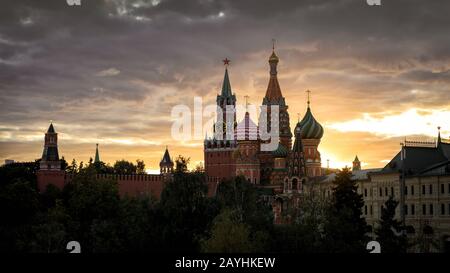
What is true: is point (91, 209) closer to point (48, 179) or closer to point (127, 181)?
point (48, 179)

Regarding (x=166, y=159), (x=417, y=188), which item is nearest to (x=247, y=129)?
(x=166, y=159)

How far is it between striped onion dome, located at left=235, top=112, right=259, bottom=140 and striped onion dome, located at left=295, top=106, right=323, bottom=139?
755 centimetres

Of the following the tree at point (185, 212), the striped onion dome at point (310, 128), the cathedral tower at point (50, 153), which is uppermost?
the striped onion dome at point (310, 128)

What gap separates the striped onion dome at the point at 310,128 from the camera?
354ft

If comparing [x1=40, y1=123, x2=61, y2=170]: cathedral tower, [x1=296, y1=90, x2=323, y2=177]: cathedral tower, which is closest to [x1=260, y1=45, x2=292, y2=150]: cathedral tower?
[x1=296, y1=90, x2=323, y2=177]: cathedral tower

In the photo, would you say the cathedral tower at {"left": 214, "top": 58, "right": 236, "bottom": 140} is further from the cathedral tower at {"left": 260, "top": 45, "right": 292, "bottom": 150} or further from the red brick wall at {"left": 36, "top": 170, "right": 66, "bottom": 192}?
the red brick wall at {"left": 36, "top": 170, "right": 66, "bottom": 192}

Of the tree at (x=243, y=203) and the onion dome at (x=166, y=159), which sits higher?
the onion dome at (x=166, y=159)

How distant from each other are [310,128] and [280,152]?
17.6 ft

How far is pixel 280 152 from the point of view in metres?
109

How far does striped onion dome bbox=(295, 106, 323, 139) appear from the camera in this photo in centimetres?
10781

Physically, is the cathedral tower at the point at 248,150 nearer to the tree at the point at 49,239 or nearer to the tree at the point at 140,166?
the tree at the point at 140,166

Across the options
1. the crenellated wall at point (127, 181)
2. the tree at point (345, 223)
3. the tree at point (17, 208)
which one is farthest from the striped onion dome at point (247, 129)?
the tree at point (345, 223)
